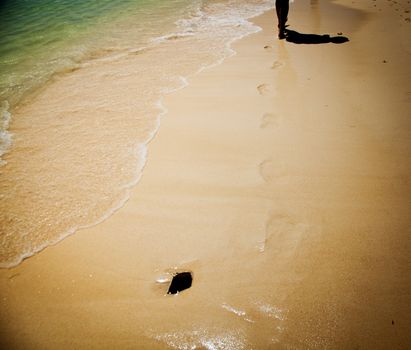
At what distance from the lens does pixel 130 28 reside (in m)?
8.42

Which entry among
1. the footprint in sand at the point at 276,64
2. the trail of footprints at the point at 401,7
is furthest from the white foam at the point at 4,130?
the trail of footprints at the point at 401,7

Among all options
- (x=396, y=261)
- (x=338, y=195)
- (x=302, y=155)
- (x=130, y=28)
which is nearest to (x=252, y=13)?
(x=130, y=28)

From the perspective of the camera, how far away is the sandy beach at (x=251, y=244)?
1.84 metres

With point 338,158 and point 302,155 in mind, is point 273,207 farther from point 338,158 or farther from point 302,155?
Answer: point 338,158

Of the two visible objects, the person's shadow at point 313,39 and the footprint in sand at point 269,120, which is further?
the person's shadow at point 313,39

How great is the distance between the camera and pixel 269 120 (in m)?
3.67

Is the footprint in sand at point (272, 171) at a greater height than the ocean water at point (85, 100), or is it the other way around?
the ocean water at point (85, 100)

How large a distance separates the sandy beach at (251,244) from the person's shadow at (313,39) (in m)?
2.34

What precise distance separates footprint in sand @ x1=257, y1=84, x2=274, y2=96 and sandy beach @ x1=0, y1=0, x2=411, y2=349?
0.27 meters

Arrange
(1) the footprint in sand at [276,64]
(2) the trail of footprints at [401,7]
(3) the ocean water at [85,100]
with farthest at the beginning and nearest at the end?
(2) the trail of footprints at [401,7] → (1) the footprint in sand at [276,64] → (3) the ocean water at [85,100]

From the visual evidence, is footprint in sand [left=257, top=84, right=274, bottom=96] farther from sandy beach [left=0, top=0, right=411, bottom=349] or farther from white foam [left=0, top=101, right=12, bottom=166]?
white foam [left=0, top=101, right=12, bottom=166]

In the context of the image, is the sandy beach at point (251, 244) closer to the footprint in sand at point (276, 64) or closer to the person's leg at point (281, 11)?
the footprint in sand at point (276, 64)

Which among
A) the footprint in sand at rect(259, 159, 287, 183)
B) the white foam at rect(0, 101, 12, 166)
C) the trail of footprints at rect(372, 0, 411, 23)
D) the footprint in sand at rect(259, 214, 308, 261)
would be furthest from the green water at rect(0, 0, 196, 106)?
the trail of footprints at rect(372, 0, 411, 23)

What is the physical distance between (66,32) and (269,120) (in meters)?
8.23
